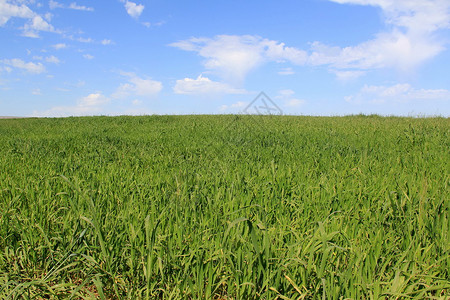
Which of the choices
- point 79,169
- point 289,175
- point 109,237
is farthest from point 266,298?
point 79,169

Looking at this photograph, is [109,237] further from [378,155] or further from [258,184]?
[378,155]

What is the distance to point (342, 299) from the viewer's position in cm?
144

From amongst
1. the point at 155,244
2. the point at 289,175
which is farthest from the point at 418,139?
the point at 155,244

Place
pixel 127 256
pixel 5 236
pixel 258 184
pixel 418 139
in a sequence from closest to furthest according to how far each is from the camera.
Result: pixel 127 256, pixel 5 236, pixel 258 184, pixel 418 139

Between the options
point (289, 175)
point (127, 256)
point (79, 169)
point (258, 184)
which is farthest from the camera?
point (79, 169)

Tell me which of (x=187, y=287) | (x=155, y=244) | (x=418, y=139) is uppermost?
(x=418, y=139)

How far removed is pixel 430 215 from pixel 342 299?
4.51 ft

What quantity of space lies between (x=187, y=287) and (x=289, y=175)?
1.93m

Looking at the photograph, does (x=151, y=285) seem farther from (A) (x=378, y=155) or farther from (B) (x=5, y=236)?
(A) (x=378, y=155)

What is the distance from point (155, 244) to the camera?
1800 millimetres

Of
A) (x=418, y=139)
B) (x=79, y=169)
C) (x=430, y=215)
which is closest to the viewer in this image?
(x=430, y=215)

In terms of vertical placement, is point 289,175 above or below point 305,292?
above

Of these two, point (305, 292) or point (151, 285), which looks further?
point (151, 285)

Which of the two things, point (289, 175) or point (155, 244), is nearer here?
point (155, 244)
